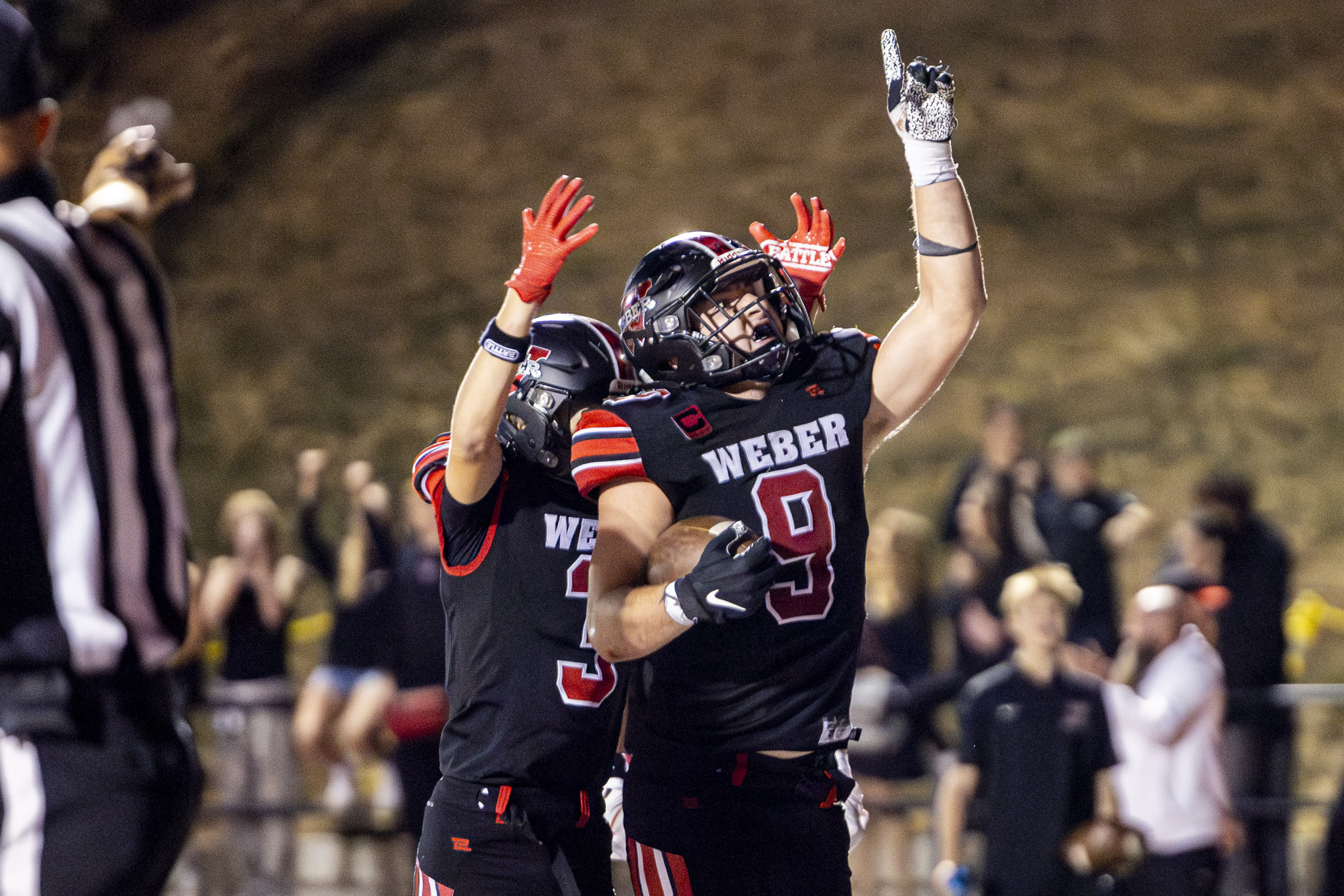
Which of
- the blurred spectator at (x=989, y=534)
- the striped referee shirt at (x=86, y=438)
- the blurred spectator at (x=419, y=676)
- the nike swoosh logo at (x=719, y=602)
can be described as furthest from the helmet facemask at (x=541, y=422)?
the blurred spectator at (x=989, y=534)

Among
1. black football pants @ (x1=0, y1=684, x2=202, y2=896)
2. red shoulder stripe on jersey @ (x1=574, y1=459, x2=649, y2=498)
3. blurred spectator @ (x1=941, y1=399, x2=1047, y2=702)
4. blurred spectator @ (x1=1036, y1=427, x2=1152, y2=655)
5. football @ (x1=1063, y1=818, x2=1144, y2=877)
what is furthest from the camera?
Answer: blurred spectator @ (x1=1036, y1=427, x2=1152, y2=655)

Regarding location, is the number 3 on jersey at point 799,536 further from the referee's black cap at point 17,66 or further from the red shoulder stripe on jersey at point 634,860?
the referee's black cap at point 17,66

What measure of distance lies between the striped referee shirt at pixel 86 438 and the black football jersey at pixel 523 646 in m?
1.05

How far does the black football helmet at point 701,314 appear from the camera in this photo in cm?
317

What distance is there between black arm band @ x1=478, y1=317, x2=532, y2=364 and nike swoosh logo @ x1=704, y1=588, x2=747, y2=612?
0.71 meters

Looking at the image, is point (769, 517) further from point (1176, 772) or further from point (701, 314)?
point (1176, 772)

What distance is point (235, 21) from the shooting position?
1087 centimetres

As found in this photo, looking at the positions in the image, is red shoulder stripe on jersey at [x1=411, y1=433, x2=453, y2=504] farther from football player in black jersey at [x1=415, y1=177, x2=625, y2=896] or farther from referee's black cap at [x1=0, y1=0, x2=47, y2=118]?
referee's black cap at [x1=0, y1=0, x2=47, y2=118]

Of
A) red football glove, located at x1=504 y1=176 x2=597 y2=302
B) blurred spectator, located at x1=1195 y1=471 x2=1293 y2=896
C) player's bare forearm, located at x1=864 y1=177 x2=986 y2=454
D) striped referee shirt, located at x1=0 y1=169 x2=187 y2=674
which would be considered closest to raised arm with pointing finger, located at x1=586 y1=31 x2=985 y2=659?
player's bare forearm, located at x1=864 y1=177 x2=986 y2=454

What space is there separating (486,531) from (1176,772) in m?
3.28

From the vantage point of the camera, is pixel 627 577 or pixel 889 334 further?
pixel 889 334

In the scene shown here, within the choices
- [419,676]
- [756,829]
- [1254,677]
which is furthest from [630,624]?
[1254,677]

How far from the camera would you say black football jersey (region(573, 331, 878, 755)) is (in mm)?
3096

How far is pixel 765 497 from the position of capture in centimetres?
309
